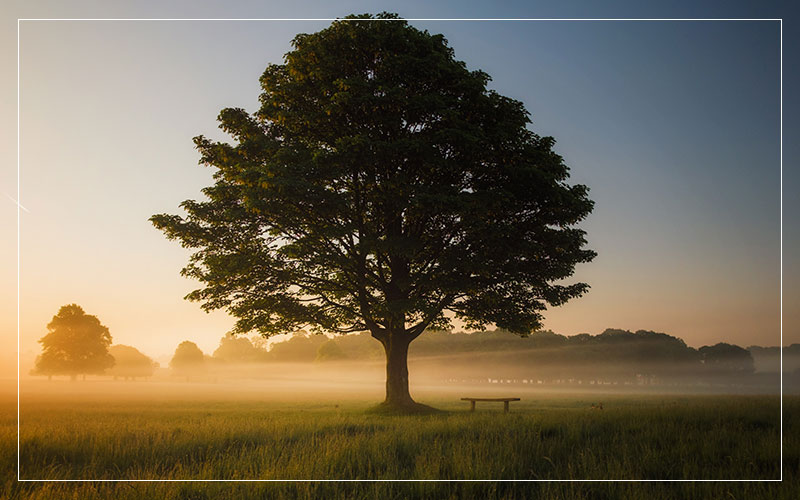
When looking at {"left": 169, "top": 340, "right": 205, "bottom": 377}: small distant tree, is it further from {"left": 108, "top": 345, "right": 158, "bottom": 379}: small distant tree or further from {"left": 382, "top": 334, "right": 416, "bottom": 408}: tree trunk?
{"left": 382, "top": 334, "right": 416, "bottom": 408}: tree trunk

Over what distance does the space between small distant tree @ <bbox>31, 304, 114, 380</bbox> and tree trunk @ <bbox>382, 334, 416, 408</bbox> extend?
34.5ft

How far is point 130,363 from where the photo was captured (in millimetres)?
12789

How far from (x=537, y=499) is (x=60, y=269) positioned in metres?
9.46

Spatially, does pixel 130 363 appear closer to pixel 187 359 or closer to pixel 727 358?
pixel 187 359

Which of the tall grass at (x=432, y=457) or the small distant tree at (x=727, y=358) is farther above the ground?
the small distant tree at (x=727, y=358)

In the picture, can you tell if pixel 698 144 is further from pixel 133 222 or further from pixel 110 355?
pixel 110 355

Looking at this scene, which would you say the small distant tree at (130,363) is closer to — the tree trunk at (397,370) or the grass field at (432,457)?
the grass field at (432,457)

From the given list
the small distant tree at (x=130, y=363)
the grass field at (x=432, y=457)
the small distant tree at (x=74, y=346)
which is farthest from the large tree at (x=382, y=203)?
the grass field at (x=432, y=457)

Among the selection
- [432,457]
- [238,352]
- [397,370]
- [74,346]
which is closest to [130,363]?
[74,346]

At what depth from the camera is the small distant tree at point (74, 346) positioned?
1021 cm

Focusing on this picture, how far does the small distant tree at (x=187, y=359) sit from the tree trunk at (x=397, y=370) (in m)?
8.00

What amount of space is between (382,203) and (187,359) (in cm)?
800

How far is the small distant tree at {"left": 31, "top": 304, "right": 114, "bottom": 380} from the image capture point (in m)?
10.2

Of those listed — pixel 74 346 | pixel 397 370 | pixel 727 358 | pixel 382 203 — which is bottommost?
pixel 397 370
